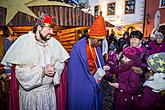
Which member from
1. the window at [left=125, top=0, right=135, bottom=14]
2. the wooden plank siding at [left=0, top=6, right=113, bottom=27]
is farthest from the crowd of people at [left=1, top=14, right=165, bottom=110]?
the window at [left=125, top=0, right=135, bottom=14]

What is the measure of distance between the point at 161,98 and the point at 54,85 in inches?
54.4

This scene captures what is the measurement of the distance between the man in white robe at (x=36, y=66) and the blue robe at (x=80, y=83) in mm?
424

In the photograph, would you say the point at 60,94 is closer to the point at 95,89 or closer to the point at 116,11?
the point at 95,89

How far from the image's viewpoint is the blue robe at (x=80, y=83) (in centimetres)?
307

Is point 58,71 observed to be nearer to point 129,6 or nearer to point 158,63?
point 158,63

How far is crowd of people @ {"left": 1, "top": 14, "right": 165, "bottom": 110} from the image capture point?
250cm

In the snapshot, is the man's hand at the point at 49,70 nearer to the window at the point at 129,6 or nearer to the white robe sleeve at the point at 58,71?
the white robe sleeve at the point at 58,71

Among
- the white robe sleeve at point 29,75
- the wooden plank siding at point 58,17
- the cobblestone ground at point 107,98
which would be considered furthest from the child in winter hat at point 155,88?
the wooden plank siding at point 58,17

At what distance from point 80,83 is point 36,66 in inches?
33.4

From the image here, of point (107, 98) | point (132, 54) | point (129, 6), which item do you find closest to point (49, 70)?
point (132, 54)

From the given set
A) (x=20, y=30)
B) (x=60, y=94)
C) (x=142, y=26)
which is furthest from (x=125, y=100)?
(x=142, y=26)

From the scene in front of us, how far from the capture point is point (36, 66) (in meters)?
2.50

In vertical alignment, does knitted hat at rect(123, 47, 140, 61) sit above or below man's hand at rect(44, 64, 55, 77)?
above

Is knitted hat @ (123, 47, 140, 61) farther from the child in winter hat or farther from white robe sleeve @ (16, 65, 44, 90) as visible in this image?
white robe sleeve @ (16, 65, 44, 90)
